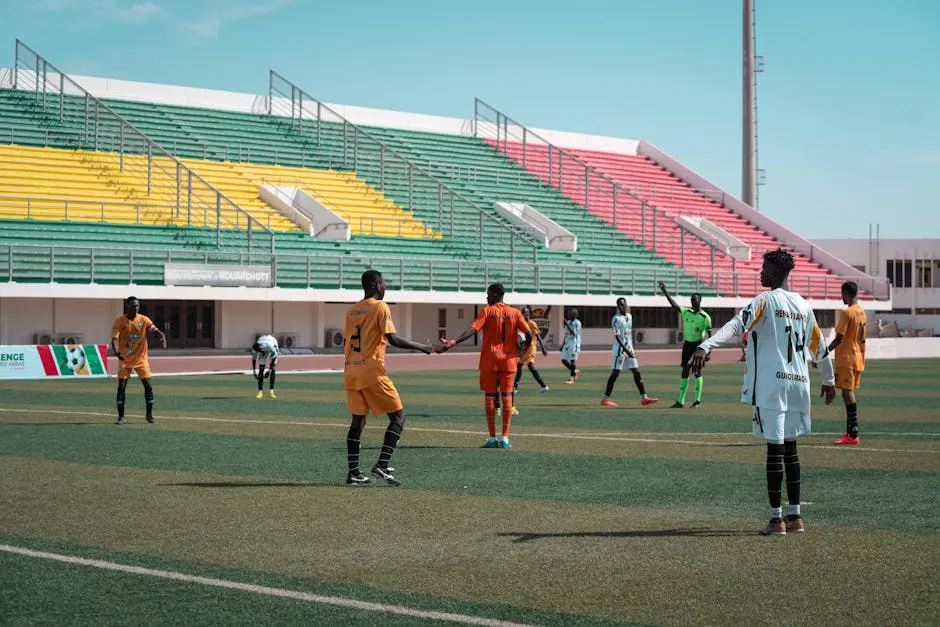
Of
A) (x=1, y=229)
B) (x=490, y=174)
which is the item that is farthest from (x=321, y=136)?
(x=1, y=229)

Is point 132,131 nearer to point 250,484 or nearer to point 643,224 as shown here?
point 643,224

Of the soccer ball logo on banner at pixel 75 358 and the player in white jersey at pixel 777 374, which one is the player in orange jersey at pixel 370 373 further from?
the soccer ball logo on banner at pixel 75 358

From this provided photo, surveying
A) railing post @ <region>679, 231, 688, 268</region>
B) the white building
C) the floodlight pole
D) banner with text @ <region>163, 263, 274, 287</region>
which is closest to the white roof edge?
the floodlight pole

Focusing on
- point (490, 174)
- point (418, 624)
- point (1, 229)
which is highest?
point (490, 174)

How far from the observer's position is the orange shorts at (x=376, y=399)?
12.0m

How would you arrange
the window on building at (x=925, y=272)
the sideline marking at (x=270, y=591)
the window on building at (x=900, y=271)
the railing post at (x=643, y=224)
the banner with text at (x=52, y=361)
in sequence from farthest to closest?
the window on building at (x=900, y=271)
the window on building at (x=925, y=272)
the railing post at (x=643, y=224)
the banner with text at (x=52, y=361)
the sideline marking at (x=270, y=591)

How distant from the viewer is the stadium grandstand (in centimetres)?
4016

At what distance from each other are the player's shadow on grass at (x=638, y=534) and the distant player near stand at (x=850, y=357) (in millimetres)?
7008

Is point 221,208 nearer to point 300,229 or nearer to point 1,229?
point 300,229

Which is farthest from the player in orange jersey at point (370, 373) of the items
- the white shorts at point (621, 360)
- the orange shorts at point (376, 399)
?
the white shorts at point (621, 360)

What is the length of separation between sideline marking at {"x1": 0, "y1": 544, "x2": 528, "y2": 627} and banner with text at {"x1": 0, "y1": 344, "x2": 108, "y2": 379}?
2558 centimetres

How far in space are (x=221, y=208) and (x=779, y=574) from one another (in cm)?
3733

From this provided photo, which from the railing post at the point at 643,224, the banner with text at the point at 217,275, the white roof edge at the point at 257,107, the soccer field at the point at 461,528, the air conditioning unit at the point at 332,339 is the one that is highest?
the white roof edge at the point at 257,107

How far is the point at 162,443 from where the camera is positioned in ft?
52.7
